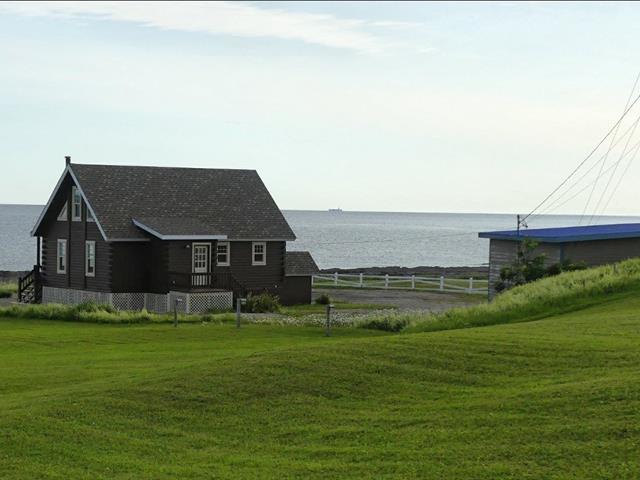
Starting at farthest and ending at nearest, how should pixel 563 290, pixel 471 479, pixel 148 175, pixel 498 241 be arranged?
1. pixel 148 175
2. pixel 498 241
3. pixel 563 290
4. pixel 471 479

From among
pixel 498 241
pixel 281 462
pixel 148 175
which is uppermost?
pixel 148 175

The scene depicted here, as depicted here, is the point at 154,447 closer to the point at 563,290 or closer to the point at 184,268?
the point at 563,290

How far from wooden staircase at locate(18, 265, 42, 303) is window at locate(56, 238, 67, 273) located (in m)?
1.30

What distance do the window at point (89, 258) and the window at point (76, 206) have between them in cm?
170

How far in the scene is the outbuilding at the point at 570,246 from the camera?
4288 centimetres

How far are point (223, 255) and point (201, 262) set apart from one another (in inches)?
74.9

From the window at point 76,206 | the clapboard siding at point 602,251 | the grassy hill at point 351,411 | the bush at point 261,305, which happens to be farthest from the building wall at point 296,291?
the grassy hill at point 351,411

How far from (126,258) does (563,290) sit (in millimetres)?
21301

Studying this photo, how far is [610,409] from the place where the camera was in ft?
47.2

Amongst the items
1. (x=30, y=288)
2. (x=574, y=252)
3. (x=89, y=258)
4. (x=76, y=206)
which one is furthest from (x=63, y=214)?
(x=574, y=252)

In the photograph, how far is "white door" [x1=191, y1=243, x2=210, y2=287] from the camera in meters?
46.0

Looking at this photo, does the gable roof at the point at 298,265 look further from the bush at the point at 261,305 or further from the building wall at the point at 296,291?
the bush at the point at 261,305

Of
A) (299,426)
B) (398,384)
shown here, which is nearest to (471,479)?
(299,426)

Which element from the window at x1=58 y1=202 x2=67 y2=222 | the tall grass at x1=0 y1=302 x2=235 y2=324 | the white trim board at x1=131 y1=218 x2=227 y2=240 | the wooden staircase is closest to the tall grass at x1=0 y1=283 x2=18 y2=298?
the wooden staircase
